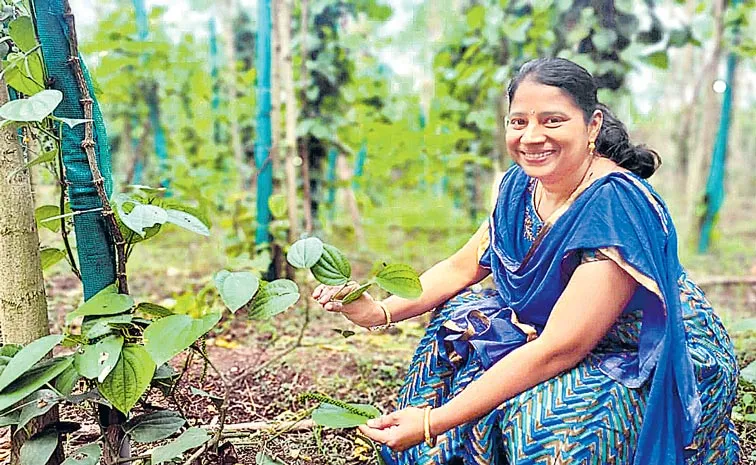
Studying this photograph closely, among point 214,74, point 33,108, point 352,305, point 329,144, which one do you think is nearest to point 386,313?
point 352,305

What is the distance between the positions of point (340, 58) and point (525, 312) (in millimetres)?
2684

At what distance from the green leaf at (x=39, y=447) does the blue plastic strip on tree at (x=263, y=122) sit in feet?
5.77

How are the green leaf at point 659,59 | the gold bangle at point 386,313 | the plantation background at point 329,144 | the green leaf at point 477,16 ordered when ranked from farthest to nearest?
the green leaf at point 477,16
the green leaf at point 659,59
the plantation background at point 329,144
the gold bangle at point 386,313

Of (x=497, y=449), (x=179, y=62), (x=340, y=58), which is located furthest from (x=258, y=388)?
(x=179, y=62)

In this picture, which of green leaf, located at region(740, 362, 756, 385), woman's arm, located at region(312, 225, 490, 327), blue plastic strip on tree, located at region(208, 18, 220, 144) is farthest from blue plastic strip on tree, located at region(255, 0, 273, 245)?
blue plastic strip on tree, located at region(208, 18, 220, 144)

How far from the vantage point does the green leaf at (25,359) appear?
40.2 inches

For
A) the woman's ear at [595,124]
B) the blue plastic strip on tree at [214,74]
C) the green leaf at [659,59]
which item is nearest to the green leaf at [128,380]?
the woman's ear at [595,124]

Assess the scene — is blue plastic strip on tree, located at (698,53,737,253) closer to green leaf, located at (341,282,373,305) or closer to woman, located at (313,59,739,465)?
woman, located at (313,59,739,465)

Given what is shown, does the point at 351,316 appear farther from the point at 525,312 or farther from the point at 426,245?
the point at 426,245

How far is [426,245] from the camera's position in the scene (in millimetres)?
5012

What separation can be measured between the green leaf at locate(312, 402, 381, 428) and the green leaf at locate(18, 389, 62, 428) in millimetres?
426

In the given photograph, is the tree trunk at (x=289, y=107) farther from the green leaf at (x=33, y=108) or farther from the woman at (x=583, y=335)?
the green leaf at (x=33, y=108)

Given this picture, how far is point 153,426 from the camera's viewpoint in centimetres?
119

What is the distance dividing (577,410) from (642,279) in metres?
0.25
